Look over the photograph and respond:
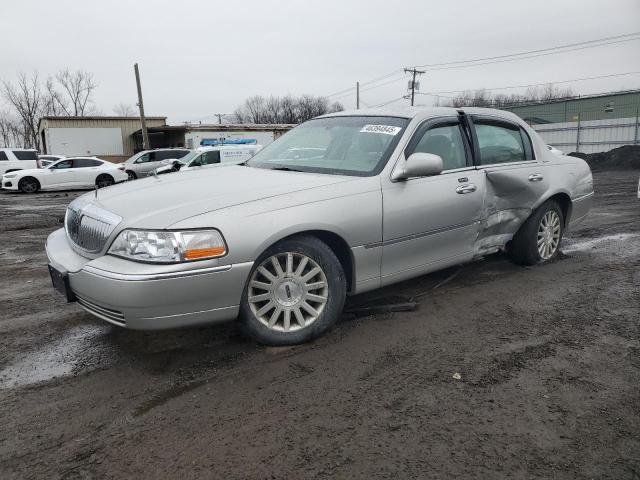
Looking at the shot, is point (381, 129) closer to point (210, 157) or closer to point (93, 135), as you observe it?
point (210, 157)

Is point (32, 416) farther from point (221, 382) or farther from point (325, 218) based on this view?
point (325, 218)

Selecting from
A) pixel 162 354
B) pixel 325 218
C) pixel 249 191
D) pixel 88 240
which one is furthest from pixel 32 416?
pixel 325 218

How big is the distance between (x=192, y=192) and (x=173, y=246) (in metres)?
0.60

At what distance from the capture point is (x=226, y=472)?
2.06 m

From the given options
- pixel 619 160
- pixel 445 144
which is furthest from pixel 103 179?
pixel 619 160

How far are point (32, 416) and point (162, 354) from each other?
32.7 inches

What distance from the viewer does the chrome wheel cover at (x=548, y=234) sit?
5.04 meters

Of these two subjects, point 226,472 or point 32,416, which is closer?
point 226,472

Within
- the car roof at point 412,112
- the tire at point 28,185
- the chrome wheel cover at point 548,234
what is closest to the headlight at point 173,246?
the car roof at point 412,112

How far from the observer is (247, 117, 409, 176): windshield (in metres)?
3.71

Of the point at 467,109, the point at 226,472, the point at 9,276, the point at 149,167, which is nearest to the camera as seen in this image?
the point at 226,472

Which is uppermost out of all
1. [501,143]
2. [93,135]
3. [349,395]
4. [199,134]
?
[93,135]

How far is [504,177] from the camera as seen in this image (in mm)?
4465

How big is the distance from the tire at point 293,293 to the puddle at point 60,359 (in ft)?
3.42
